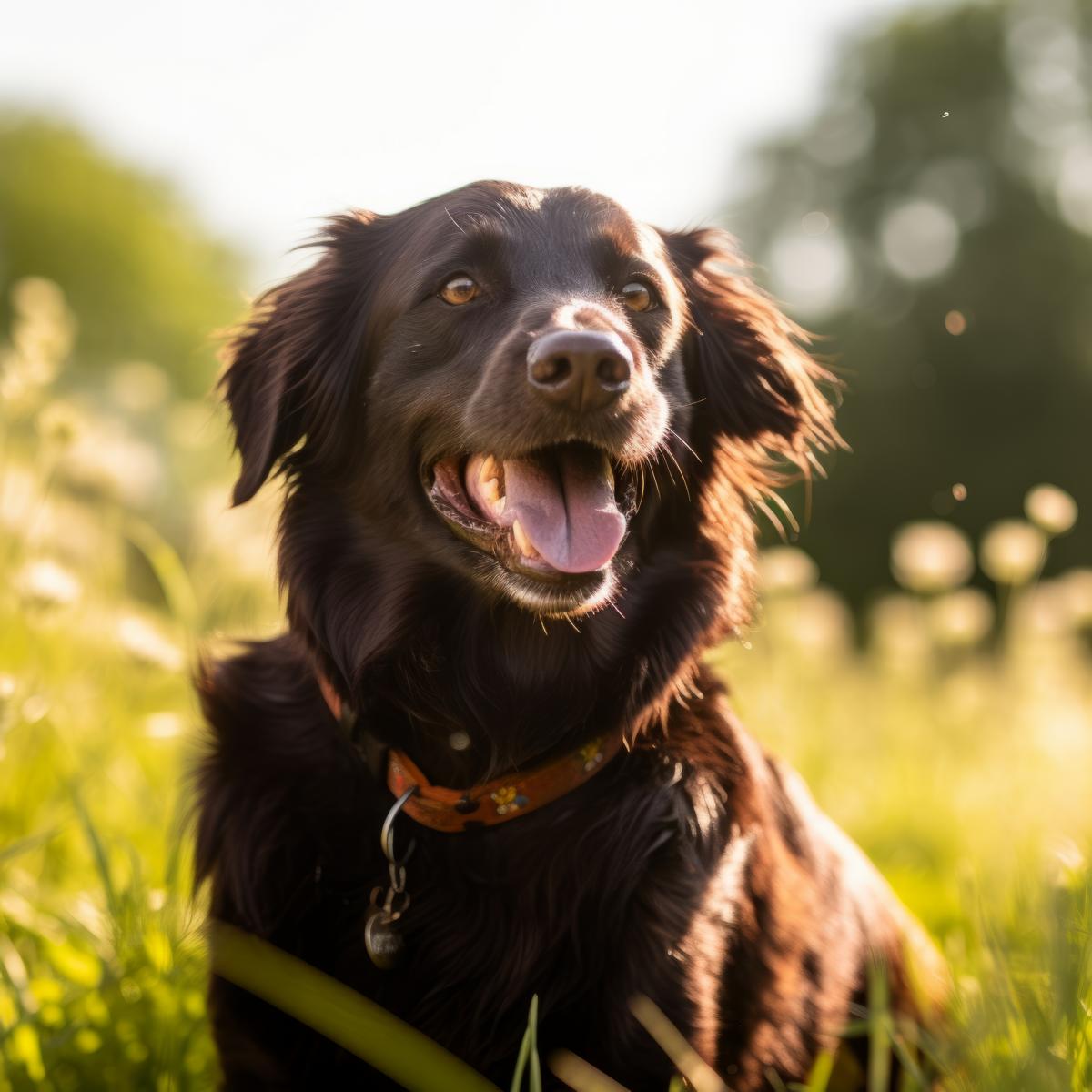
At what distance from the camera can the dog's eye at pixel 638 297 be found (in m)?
2.62

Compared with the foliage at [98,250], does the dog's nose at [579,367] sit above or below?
above

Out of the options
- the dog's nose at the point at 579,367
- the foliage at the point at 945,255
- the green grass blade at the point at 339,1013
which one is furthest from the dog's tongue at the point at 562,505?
the foliage at the point at 945,255

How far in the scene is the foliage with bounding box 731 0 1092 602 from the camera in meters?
21.1

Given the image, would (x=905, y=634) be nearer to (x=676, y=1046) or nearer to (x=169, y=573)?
(x=169, y=573)

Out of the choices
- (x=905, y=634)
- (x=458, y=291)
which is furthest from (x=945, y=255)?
→ (x=458, y=291)

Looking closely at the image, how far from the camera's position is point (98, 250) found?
31531 mm

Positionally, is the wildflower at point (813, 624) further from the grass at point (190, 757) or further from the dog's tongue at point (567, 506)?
the dog's tongue at point (567, 506)

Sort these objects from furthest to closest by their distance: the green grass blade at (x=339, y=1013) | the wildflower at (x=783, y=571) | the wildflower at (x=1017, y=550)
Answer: the wildflower at (x=783, y=571) < the wildflower at (x=1017, y=550) < the green grass blade at (x=339, y=1013)

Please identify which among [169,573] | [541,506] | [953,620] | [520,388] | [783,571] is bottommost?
[169,573]

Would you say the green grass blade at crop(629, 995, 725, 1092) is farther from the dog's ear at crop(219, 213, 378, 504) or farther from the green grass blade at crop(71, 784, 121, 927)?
the dog's ear at crop(219, 213, 378, 504)

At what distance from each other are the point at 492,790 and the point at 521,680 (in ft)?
1.02

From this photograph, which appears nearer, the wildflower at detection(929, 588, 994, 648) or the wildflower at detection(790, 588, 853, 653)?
the wildflower at detection(929, 588, 994, 648)

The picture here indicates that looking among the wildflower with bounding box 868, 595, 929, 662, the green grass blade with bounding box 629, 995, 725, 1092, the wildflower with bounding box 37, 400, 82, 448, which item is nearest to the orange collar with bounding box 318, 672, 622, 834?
the green grass blade with bounding box 629, 995, 725, 1092

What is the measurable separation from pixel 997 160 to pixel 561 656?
2285 cm
